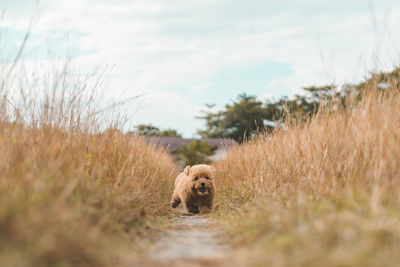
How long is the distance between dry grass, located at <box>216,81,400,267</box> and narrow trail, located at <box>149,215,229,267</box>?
17 centimetres

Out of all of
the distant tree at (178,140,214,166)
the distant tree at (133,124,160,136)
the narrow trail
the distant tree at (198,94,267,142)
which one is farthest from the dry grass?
the distant tree at (198,94,267,142)

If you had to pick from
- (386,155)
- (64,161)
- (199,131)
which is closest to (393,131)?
(386,155)

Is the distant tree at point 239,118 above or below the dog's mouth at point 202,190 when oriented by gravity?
above

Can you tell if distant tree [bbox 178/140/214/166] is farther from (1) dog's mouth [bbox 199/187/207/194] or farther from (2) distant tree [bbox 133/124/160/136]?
(1) dog's mouth [bbox 199/187/207/194]

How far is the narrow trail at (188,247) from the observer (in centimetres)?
264

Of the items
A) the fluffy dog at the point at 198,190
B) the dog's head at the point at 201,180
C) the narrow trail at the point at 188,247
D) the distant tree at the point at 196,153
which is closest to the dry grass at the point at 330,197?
the narrow trail at the point at 188,247

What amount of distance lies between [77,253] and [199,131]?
35.6 metres

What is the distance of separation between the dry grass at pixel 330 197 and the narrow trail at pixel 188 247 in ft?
0.56

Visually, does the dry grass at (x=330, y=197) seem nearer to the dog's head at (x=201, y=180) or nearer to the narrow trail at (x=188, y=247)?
the narrow trail at (x=188, y=247)

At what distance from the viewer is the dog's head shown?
6098 millimetres

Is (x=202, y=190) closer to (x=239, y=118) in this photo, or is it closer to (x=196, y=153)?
(x=196, y=153)

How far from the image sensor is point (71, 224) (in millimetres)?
2588

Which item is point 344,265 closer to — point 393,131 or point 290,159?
point 393,131

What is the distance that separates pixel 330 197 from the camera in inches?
139
